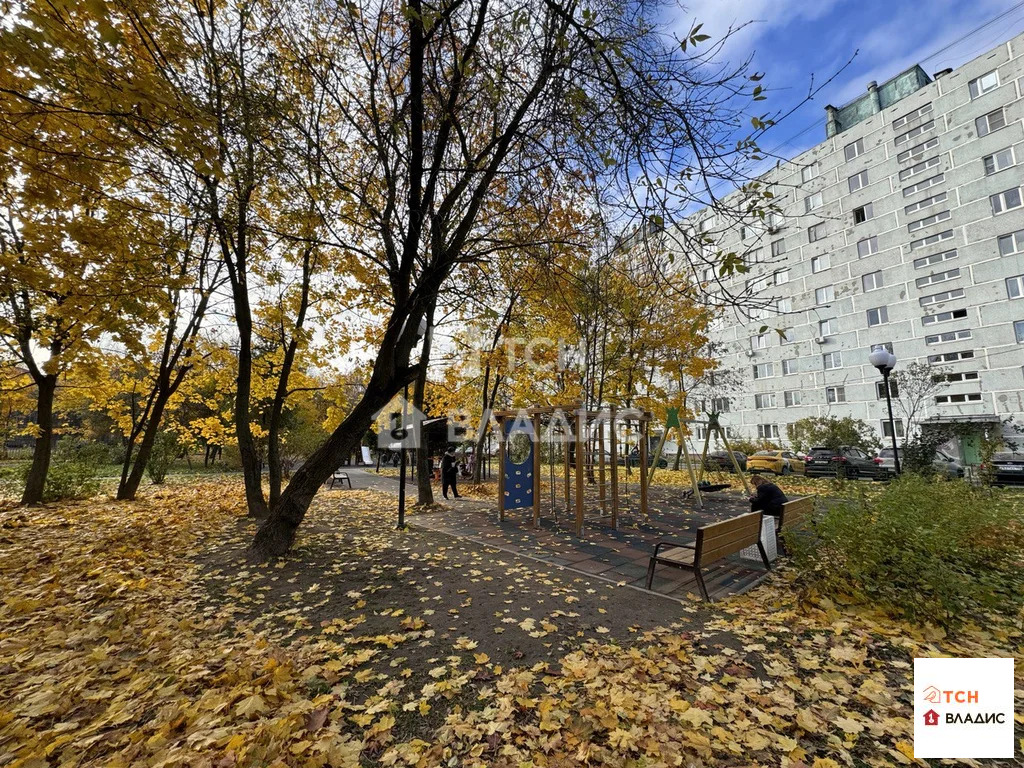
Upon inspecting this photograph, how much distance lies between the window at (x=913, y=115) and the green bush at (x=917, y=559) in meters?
37.1

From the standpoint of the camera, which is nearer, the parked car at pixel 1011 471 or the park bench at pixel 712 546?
the park bench at pixel 712 546

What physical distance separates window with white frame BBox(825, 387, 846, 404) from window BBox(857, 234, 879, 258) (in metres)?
9.94

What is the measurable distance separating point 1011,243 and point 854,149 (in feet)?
41.4

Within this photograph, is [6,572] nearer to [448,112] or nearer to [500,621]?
[500,621]

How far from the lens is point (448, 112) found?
509 centimetres

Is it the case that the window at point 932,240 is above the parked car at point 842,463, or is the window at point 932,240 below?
above

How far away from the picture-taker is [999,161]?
83.7 feet

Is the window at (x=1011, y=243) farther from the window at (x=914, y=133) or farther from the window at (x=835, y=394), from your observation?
the window at (x=835, y=394)

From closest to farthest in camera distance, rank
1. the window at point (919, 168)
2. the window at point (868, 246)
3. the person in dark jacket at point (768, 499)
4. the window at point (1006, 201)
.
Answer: the person in dark jacket at point (768, 499) → the window at point (1006, 201) → the window at point (919, 168) → the window at point (868, 246)

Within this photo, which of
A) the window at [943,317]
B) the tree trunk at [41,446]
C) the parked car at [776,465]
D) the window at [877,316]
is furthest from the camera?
the window at [877,316]

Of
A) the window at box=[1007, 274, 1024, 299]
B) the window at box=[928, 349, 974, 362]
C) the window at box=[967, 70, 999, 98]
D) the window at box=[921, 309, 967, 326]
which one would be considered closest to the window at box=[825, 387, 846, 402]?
the window at box=[928, 349, 974, 362]

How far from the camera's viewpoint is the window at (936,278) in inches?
1058

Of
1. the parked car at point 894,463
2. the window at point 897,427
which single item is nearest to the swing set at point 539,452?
the parked car at point 894,463

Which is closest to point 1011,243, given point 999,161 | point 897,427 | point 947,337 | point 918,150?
point 999,161
